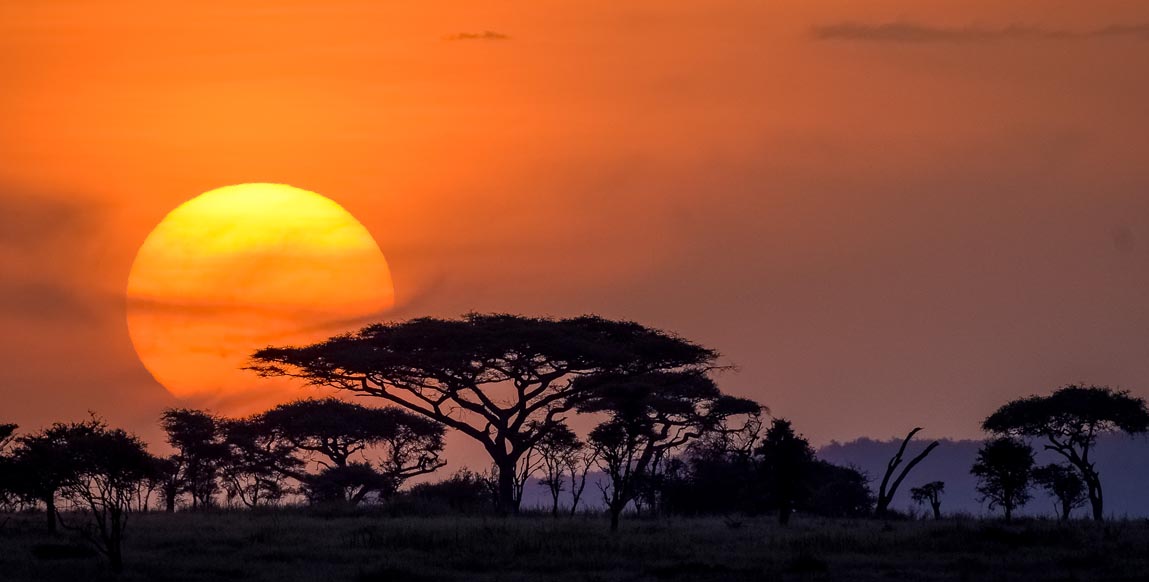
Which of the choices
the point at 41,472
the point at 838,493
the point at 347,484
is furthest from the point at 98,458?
the point at 838,493

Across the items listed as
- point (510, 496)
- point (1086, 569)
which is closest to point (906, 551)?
point (1086, 569)

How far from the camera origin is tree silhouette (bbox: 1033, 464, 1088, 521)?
247ft

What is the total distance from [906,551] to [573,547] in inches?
335

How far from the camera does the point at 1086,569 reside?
37531mm

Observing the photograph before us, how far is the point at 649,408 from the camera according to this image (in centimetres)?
7781

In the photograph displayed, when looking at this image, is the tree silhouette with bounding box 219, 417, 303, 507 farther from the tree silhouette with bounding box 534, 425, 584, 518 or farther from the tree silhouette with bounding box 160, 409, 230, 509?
the tree silhouette with bounding box 534, 425, 584, 518

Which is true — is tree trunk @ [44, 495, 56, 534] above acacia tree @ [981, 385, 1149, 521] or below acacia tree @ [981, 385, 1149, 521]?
below

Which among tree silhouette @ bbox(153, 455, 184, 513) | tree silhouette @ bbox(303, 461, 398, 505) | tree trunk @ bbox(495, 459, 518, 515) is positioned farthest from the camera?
tree silhouette @ bbox(303, 461, 398, 505)

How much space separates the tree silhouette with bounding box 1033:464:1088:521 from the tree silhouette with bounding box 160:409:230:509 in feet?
Result: 129

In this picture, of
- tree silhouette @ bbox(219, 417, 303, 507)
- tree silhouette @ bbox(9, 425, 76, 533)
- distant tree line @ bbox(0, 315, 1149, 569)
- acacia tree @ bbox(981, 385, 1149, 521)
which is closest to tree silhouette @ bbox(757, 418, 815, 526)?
distant tree line @ bbox(0, 315, 1149, 569)

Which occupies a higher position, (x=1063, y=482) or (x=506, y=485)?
(x=1063, y=482)

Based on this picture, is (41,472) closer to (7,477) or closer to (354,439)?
(7,477)

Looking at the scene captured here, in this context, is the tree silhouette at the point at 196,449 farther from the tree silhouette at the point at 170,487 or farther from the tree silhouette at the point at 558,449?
the tree silhouette at the point at 558,449

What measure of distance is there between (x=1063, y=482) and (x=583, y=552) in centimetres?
4176
